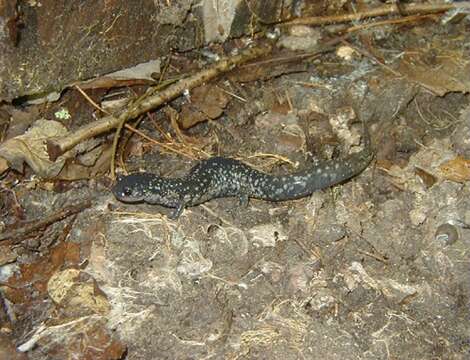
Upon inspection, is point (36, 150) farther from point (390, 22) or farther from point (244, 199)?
point (390, 22)

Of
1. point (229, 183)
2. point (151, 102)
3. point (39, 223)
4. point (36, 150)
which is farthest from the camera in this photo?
point (151, 102)

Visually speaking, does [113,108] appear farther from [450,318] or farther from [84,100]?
[450,318]

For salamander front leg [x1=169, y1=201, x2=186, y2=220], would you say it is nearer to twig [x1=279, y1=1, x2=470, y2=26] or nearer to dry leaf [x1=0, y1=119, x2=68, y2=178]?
dry leaf [x1=0, y1=119, x2=68, y2=178]

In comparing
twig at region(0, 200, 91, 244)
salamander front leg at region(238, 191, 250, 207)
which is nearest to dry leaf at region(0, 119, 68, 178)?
twig at region(0, 200, 91, 244)

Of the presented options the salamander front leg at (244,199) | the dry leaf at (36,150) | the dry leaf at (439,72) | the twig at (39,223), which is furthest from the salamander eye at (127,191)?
the dry leaf at (439,72)

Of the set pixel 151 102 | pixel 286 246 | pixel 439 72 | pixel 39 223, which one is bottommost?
pixel 286 246

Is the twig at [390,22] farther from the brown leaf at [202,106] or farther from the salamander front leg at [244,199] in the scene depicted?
the salamander front leg at [244,199]

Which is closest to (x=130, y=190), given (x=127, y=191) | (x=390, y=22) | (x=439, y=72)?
(x=127, y=191)
